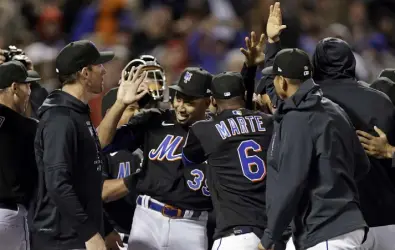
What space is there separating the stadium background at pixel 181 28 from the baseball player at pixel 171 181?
4.72 metres

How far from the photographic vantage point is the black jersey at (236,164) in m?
5.97

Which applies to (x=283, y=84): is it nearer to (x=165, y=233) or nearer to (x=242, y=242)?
(x=242, y=242)

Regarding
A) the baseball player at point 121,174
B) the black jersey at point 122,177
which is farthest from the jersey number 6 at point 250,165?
the black jersey at point 122,177

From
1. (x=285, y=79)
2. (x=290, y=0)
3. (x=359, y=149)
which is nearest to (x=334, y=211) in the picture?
(x=359, y=149)

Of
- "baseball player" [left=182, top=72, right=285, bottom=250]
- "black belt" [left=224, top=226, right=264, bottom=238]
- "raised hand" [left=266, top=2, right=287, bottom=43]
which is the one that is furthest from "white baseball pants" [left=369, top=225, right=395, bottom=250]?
"raised hand" [left=266, top=2, right=287, bottom=43]

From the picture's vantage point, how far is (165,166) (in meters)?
6.57

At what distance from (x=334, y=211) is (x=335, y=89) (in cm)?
101

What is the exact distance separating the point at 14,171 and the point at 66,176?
0.71 meters

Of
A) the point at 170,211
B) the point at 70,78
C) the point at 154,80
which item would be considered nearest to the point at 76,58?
the point at 70,78

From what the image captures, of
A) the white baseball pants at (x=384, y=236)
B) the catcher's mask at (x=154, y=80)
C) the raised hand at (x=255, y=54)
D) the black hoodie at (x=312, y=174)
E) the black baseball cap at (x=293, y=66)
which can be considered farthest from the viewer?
the catcher's mask at (x=154, y=80)

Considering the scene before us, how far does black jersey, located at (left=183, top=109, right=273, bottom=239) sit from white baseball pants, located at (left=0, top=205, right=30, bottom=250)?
1.23m

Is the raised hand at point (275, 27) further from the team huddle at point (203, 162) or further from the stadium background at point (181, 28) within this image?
the stadium background at point (181, 28)

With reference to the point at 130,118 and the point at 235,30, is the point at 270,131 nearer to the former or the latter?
the point at 130,118

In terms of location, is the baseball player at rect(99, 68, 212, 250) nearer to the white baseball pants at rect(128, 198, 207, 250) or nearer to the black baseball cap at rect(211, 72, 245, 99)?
the white baseball pants at rect(128, 198, 207, 250)
